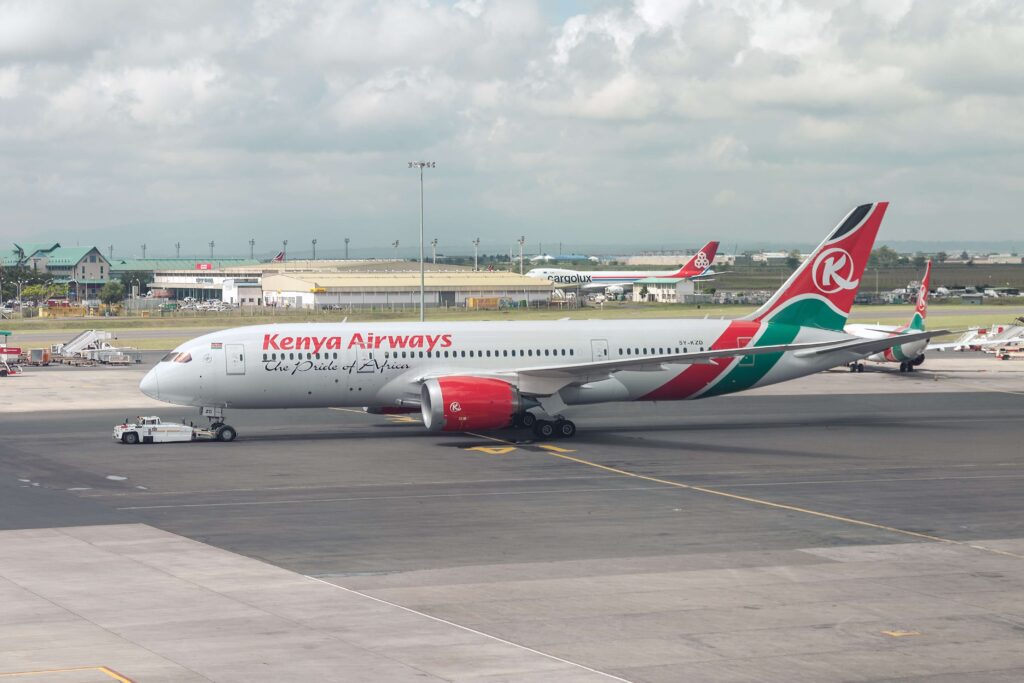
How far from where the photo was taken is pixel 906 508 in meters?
32.5

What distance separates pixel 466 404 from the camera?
43.5 metres

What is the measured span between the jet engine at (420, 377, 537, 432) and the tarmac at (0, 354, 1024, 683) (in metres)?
1.09

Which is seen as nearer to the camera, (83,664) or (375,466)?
(83,664)

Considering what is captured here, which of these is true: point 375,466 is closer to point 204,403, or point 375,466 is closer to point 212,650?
point 204,403

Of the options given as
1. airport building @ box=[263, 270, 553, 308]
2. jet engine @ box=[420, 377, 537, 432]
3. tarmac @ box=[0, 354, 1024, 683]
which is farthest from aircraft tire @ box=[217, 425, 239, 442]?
airport building @ box=[263, 270, 553, 308]

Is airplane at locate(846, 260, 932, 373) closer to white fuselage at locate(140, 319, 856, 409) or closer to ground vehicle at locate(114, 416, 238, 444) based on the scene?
white fuselage at locate(140, 319, 856, 409)

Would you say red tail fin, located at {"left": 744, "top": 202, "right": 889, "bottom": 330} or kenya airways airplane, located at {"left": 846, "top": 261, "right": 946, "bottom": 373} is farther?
kenya airways airplane, located at {"left": 846, "top": 261, "right": 946, "bottom": 373}

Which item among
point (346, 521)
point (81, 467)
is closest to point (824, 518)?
point (346, 521)

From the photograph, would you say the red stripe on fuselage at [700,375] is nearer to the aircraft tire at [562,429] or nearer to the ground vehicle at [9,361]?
the aircraft tire at [562,429]

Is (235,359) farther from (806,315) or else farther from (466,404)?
(806,315)

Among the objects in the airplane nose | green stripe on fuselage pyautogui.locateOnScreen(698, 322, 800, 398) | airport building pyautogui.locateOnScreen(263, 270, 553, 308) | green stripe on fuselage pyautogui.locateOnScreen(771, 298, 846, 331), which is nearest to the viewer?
the airplane nose

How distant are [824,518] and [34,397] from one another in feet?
151

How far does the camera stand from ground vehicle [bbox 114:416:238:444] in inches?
1810

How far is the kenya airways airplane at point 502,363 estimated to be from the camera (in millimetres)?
45750
